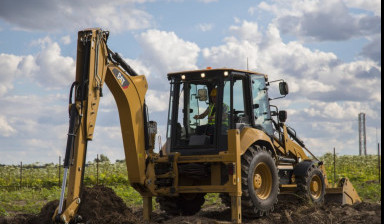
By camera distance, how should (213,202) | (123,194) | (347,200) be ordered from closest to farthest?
(347,200) → (213,202) → (123,194)

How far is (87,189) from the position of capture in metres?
9.23

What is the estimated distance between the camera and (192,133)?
11.2 m

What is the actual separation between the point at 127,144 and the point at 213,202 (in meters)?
6.22

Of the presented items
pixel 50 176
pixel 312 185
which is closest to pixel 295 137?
pixel 312 185

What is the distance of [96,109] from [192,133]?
2.79 metres

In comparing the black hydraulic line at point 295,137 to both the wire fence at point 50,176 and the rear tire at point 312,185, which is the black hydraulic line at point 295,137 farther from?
the wire fence at point 50,176

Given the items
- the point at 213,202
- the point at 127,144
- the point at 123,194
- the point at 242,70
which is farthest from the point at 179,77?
the point at 123,194

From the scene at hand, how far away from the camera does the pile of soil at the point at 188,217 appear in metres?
8.95

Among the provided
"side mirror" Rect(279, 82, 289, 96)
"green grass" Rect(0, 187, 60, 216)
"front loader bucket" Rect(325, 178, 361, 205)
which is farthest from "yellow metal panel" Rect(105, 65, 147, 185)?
"front loader bucket" Rect(325, 178, 361, 205)

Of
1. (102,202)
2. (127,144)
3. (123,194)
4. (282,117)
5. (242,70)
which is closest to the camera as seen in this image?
(102,202)

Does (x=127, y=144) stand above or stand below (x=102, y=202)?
above

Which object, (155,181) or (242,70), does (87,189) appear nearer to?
(155,181)

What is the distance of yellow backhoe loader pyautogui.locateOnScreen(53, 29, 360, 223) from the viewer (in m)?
9.10

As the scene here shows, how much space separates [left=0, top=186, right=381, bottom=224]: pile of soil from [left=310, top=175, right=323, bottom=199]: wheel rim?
39 centimetres
